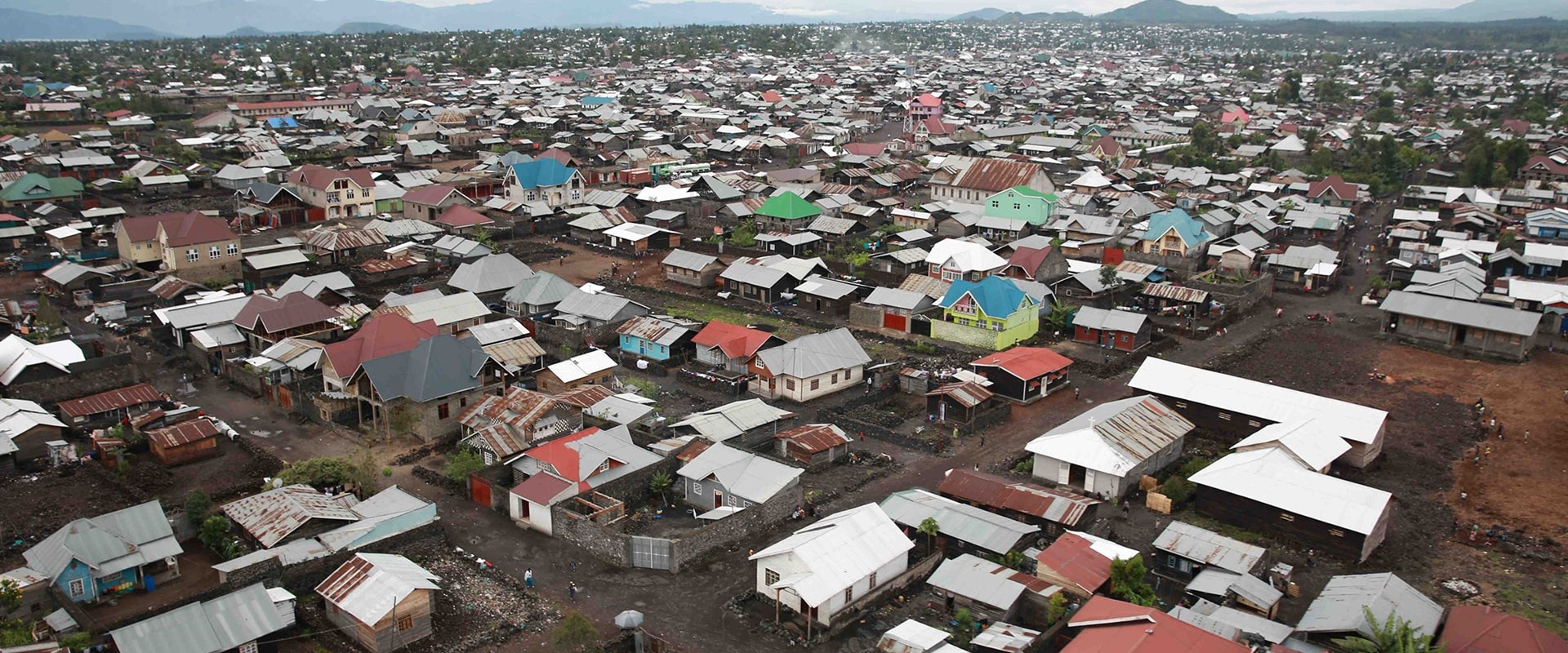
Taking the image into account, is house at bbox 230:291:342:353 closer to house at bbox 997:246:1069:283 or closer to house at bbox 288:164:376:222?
house at bbox 288:164:376:222

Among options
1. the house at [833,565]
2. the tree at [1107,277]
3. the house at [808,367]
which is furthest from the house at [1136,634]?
the tree at [1107,277]

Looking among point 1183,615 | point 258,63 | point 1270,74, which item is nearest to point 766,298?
point 1183,615

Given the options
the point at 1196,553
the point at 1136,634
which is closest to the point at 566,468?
the point at 1136,634

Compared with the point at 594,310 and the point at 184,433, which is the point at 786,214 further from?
the point at 184,433

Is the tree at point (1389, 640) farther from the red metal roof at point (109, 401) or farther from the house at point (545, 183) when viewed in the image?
the house at point (545, 183)

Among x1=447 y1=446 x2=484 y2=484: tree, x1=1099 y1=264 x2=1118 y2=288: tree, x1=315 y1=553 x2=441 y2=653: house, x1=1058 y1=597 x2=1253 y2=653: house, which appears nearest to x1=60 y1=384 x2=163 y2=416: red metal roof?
x1=447 y1=446 x2=484 y2=484: tree
